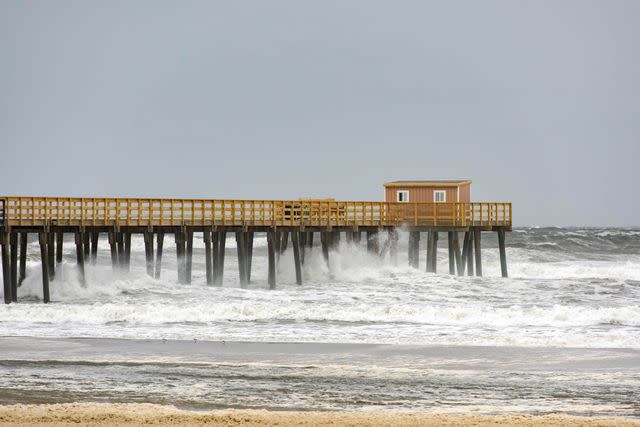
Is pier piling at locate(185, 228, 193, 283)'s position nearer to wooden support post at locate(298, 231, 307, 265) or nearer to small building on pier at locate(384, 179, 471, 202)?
wooden support post at locate(298, 231, 307, 265)

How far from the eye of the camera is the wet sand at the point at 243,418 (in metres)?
13.1

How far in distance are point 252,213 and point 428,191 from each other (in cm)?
1116

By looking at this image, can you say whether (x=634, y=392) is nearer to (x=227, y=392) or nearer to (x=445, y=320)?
(x=227, y=392)

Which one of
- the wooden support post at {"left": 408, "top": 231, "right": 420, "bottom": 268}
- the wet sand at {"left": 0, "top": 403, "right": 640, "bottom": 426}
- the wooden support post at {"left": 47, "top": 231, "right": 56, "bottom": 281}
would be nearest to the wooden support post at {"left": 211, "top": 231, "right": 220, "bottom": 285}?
the wooden support post at {"left": 47, "top": 231, "right": 56, "bottom": 281}

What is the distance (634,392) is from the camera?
15.7 metres

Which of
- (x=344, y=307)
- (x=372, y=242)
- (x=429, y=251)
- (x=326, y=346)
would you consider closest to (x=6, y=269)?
(x=344, y=307)

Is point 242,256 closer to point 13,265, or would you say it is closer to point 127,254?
point 127,254

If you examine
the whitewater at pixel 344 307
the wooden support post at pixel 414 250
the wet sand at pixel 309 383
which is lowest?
the whitewater at pixel 344 307

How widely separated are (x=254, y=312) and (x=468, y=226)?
19.1 meters

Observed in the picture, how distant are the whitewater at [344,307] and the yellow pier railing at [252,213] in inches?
95.1

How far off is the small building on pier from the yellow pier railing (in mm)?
1131

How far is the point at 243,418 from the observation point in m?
13.3

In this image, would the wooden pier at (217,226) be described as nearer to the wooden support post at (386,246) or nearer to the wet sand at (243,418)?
the wooden support post at (386,246)

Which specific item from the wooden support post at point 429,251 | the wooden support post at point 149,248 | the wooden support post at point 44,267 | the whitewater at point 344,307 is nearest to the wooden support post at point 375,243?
the whitewater at point 344,307
